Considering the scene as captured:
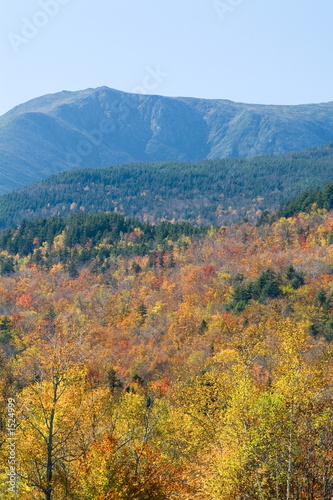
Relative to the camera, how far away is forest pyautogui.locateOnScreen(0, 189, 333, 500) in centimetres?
2506

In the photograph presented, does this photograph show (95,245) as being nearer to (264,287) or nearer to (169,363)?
(264,287)

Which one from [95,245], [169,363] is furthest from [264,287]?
[95,245]

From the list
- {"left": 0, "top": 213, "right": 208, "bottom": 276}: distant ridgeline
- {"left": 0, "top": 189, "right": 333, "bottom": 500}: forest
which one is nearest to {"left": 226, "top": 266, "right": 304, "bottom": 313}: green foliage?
{"left": 0, "top": 189, "right": 333, "bottom": 500}: forest

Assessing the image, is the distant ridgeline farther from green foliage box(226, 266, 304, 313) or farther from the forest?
green foliage box(226, 266, 304, 313)

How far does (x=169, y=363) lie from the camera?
100938mm

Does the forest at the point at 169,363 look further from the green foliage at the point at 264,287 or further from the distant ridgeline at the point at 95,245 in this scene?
the distant ridgeline at the point at 95,245

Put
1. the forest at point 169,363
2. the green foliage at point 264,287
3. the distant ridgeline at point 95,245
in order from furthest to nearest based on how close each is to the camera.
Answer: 1. the distant ridgeline at point 95,245
2. the green foliage at point 264,287
3. the forest at point 169,363

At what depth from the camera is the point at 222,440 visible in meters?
29.3

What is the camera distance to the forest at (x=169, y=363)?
82.2 feet

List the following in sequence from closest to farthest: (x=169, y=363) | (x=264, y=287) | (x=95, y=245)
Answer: (x=169, y=363), (x=264, y=287), (x=95, y=245)

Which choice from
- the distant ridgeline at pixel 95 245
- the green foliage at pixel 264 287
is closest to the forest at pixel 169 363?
the green foliage at pixel 264 287

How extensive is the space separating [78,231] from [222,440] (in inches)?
6759

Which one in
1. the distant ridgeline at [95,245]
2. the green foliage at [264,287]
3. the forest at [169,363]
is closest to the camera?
the forest at [169,363]

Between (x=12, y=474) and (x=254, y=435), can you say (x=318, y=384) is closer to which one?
(x=254, y=435)
